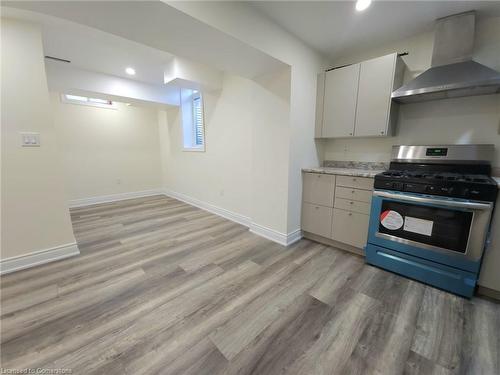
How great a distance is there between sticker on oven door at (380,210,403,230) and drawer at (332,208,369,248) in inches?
8.0

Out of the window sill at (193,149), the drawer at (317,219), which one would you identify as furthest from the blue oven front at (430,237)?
the window sill at (193,149)

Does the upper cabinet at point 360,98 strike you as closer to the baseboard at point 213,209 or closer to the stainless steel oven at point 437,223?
the stainless steel oven at point 437,223

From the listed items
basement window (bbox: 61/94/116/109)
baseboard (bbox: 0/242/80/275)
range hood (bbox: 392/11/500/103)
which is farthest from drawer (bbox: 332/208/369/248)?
basement window (bbox: 61/94/116/109)

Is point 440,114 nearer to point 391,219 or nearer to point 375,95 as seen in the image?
point 375,95

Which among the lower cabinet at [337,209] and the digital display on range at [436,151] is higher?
the digital display on range at [436,151]

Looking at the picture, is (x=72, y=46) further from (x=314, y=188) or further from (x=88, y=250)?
(x=314, y=188)

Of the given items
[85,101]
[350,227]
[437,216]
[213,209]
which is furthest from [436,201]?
[85,101]

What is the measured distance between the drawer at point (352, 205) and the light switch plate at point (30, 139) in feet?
10.8

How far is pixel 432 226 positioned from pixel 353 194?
722 mm

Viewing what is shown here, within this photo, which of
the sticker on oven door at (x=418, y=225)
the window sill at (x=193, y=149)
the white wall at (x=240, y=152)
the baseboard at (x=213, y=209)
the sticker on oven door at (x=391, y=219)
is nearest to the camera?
the sticker on oven door at (x=418, y=225)

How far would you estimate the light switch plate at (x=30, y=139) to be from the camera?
202 centimetres

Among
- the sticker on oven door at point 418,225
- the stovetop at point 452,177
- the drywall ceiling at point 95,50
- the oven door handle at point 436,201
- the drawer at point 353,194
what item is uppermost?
the drywall ceiling at point 95,50

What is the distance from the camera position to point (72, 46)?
8.48 feet

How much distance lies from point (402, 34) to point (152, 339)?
364 centimetres
